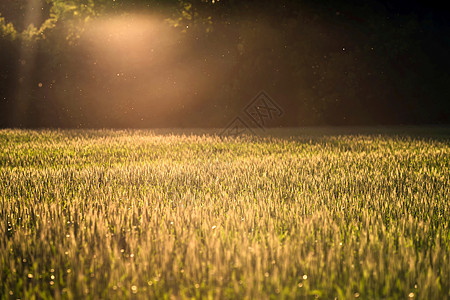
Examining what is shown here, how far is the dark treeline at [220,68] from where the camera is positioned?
1566 centimetres

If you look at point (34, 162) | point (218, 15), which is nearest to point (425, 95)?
point (218, 15)

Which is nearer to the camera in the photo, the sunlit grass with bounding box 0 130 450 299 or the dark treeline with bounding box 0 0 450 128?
the sunlit grass with bounding box 0 130 450 299

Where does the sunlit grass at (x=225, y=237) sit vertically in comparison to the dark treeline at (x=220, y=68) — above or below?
below

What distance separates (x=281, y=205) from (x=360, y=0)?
15.5 metres

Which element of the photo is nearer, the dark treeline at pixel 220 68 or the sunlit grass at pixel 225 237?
the sunlit grass at pixel 225 237

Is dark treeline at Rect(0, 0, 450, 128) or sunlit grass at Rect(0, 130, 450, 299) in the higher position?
dark treeline at Rect(0, 0, 450, 128)

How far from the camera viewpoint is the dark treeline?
15664mm

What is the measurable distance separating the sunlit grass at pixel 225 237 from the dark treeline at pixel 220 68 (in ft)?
37.7

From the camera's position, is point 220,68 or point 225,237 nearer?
point 225,237

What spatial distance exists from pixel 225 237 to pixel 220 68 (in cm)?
1407

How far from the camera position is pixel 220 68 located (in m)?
15.8

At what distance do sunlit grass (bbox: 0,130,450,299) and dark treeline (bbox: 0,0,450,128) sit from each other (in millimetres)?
11490

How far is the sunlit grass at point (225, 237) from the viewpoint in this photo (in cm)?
162

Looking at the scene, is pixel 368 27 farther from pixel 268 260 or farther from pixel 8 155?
pixel 268 260
